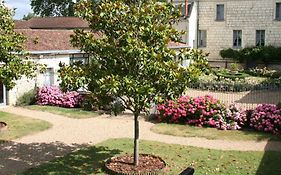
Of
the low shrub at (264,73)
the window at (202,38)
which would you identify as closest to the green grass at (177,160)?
the low shrub at (264,73)

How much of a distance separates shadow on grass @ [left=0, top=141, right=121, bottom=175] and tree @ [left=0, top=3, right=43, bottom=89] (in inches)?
91.9

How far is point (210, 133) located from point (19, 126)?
7.48 metres

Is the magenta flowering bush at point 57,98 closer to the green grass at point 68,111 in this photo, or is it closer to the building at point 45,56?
the green grass at point 68,111

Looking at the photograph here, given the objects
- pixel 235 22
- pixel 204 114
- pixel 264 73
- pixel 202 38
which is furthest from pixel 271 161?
pixel 202 38

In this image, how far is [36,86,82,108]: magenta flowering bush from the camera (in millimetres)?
21500

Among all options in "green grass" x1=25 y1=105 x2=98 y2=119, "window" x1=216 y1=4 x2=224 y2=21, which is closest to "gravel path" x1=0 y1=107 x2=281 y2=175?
"green grass" x1=25 y1=105 x2=98 y2=119

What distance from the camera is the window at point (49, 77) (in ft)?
76.0

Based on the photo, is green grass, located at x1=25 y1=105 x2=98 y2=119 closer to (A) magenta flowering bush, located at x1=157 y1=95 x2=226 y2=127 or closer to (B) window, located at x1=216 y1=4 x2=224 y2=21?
(A) magenta flowering bush, located at x1=157 y1=95 x2=226 y2=127

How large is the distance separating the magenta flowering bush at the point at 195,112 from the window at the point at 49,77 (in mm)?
8055

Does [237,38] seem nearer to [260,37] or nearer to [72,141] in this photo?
[260,37]

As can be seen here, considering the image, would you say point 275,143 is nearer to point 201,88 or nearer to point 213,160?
point 213,160

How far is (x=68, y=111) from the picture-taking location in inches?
795

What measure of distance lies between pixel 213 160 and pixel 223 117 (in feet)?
15.6

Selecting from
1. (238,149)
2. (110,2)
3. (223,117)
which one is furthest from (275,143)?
(110,2)
